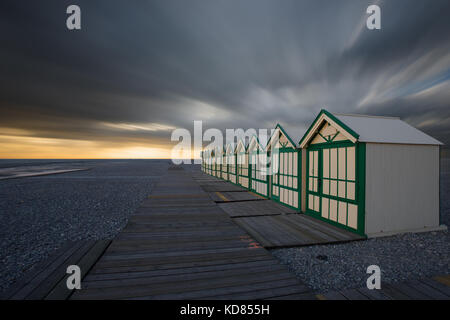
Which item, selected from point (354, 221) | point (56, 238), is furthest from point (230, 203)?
point (56, 238)

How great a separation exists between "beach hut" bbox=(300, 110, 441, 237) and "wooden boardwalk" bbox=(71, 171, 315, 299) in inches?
144

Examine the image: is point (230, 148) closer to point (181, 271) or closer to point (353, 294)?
point (181, 271)

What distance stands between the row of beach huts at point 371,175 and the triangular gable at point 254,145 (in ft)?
14.8

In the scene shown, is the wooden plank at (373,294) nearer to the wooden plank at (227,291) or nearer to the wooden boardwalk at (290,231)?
the wooden plank at (227,291)

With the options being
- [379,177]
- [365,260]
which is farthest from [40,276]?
A: [379,177]

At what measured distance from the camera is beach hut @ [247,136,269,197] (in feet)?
39.2

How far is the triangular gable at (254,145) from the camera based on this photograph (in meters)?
12.6

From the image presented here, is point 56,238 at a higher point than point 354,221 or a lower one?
lower

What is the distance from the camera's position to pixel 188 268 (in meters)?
3.79

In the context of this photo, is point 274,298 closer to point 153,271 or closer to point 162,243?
point 153,271

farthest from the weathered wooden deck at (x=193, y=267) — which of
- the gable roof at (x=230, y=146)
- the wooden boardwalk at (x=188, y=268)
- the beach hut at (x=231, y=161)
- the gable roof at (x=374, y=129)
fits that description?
the gable roof at (x=230, y=146)

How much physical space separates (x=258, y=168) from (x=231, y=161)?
632 centimetres
